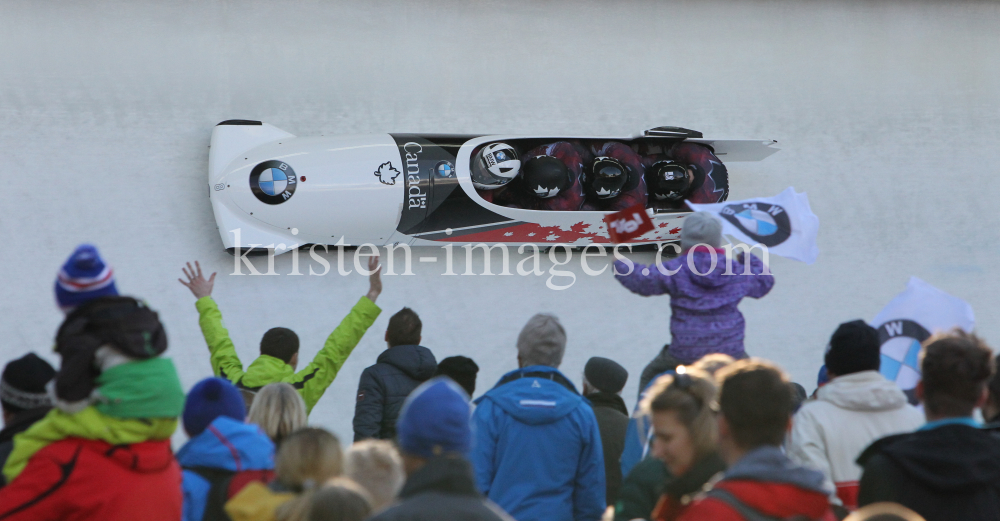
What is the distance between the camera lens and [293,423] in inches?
88.9

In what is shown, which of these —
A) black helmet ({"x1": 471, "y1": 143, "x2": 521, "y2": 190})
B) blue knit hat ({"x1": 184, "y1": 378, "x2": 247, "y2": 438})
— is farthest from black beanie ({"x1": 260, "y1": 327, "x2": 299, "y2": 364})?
black helmet ({"x1": 471, "y1": 143, "x2": 521, "y2": 190})

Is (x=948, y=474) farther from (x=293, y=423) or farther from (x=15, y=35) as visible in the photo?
(x=15, y=35)

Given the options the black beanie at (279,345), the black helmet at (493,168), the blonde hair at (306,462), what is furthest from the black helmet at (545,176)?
the blonde hair at (306,462)

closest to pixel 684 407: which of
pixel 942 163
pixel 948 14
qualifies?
pixel 942 163

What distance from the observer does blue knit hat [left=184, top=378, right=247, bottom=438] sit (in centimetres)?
207

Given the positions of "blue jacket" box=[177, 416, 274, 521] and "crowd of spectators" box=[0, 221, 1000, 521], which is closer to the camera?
"crowd of spectators" box=[0, 221, 1000, 521]

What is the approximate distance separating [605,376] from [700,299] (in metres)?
0.43

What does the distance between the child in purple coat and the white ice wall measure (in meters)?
2.12

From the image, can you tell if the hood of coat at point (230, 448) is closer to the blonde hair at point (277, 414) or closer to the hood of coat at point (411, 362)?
the blonde hair at point (277, 414)

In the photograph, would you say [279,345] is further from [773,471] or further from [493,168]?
[773,471]

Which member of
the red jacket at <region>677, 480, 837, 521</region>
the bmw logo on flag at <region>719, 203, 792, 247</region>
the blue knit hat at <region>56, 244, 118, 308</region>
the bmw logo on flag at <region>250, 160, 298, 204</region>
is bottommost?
the red jacket at <region>677, 480, 837, 521</region>

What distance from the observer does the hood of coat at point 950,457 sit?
1.82 m

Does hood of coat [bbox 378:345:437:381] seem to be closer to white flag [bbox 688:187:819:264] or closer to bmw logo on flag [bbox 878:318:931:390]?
white flag [bbox 688:187:819:264]

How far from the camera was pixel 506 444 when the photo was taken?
2.54m
